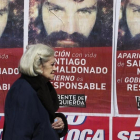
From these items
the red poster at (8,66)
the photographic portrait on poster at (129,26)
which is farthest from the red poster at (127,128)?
the red poster at (8,66)

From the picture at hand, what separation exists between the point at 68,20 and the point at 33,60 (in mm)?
1734

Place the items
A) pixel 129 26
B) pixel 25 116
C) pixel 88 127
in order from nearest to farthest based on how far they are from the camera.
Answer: pixel 25 116 → pixel 129 26 → pixel 88 127

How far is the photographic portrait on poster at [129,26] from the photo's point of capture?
3908 millimetres

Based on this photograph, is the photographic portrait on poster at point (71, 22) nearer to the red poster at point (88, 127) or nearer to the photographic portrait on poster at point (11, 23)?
the photographic portrait on poster at point (11, 23)

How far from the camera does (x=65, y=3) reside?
13.1ft

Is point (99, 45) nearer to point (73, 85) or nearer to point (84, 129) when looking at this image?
point (73, 85)

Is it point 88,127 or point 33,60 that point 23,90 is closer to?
point 33,60

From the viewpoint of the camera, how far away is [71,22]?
399cm

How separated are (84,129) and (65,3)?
53.2 inches

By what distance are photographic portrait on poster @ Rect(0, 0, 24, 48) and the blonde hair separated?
1.71 metres

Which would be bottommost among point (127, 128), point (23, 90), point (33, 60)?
point (127, 128)

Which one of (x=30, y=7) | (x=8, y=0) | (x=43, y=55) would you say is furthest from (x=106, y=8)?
(x=43, y=55)

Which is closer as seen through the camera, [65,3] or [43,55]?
[43,55]

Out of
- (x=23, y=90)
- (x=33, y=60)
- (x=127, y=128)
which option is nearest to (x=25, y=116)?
(x=23, y=90)
